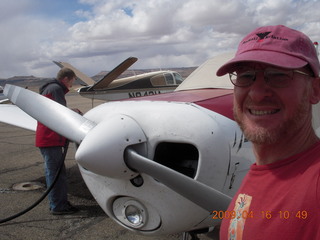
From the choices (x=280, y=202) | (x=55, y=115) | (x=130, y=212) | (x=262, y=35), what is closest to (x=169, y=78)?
(x=55, y=115)

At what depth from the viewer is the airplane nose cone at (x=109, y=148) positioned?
2.04 metres

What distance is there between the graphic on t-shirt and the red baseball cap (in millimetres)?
482

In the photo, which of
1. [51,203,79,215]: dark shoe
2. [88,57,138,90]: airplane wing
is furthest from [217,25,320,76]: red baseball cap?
[88,57,138,90]: airplane wing

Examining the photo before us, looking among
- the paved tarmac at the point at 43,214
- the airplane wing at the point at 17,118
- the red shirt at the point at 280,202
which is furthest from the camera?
the airplane wing at the point at 17,118

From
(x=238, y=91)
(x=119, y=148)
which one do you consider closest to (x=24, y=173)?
(x=119, y=148)

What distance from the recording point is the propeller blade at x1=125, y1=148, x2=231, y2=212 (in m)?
1.93

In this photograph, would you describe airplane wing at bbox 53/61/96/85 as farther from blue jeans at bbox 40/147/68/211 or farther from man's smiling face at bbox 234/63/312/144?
man's smiling face at bbox 234/63/312/144

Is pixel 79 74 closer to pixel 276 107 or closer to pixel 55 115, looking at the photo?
pixel 55 115

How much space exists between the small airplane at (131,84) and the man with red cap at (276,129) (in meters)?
11.1

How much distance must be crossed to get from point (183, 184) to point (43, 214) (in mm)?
2853

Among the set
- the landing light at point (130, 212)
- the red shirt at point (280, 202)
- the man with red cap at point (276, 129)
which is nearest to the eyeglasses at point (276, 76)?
the man with red cap at point (276, 129)

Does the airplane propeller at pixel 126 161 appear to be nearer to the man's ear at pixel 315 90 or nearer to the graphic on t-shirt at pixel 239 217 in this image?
the graphic on t-shirt at pixel 239 217

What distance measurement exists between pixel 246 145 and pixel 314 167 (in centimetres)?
139

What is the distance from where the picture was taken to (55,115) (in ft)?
9.20
